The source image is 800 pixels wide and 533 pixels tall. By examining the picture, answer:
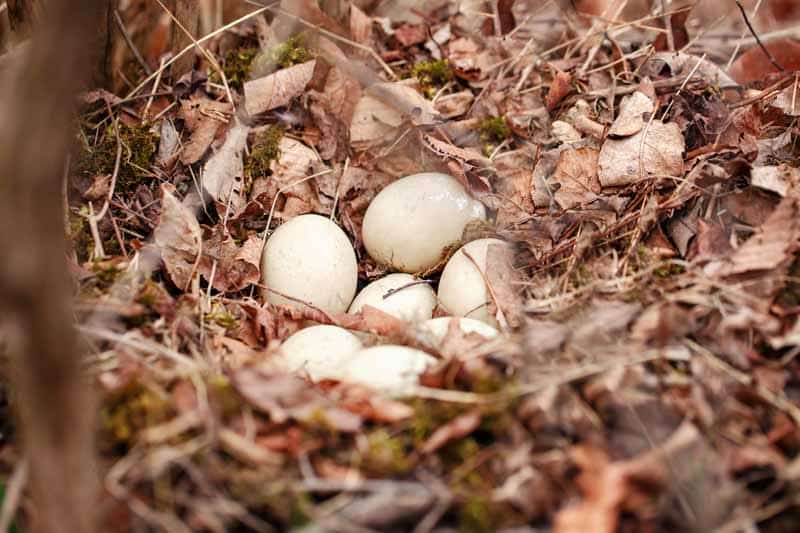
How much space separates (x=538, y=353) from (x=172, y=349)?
734mm

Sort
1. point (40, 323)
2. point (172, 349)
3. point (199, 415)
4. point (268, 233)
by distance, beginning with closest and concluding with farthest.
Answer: point (40, 323) → point (199, 415) → point (172, 349) → point (268, 233)

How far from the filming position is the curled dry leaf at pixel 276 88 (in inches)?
88.2

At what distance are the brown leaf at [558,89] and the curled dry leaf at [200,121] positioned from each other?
3.12 feet

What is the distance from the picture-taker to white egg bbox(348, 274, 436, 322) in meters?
1.94

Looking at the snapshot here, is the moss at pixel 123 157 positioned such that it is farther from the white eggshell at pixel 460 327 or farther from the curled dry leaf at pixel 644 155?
the curled dry leaf at pixel 644 155

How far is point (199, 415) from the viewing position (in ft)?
4.17

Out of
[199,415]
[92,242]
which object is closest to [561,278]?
[199,415]

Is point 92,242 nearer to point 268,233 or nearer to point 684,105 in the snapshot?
point 268,233

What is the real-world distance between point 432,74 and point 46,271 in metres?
1.71

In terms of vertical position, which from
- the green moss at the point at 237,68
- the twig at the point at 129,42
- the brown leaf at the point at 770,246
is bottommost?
the brown leaf at the point at 770,246

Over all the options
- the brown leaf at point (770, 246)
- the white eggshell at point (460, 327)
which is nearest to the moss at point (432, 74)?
the white eggshell at point (460, 327)

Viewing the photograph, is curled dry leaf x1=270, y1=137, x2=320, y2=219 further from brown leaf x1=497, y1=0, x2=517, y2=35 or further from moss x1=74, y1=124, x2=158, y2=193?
brown leaf x1=497, y1=0, x2=517, y2=35

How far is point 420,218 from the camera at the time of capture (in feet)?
6.66

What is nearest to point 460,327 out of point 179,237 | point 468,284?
point 468,284
